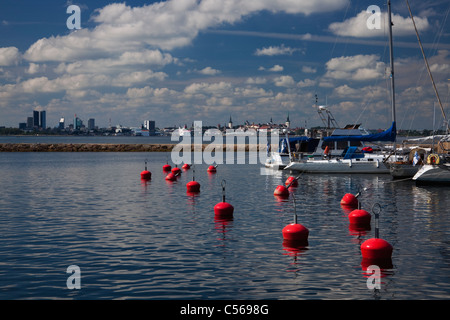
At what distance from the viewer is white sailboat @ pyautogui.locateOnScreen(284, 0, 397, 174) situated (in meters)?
60.2

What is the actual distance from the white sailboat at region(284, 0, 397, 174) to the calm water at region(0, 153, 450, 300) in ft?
60.5

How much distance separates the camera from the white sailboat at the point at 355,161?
60250mm

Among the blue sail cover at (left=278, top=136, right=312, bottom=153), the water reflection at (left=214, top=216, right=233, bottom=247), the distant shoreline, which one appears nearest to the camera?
the water reflection at (left=214, top=216, right=233, bottom=247)

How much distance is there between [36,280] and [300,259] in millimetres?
9329

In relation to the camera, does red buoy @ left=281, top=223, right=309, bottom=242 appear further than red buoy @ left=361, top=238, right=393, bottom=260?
Yes

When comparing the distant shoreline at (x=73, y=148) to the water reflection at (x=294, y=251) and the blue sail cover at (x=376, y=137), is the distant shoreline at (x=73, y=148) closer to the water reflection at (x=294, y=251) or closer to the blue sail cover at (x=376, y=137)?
the blue sail cover at (x=376, y=137)

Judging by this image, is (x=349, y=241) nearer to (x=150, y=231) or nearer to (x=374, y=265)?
(x=374, y=265)

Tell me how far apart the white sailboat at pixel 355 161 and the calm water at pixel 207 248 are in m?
18.4

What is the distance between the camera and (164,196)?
42.3 m

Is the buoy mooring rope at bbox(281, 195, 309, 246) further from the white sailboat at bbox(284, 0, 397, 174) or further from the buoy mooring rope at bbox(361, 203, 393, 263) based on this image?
the white sailboat at bbox(284, 0, 397, 174)

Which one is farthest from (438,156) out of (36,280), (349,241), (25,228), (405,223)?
(36,280)

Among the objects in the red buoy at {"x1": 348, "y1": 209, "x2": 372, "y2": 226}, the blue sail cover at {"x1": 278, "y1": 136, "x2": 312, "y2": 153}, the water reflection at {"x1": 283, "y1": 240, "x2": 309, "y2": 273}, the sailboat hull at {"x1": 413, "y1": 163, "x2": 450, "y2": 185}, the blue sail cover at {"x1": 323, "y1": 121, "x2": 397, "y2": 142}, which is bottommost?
the water reflection at {"x1": 283, "y1": 240, "x2": 309, "y2": 273}

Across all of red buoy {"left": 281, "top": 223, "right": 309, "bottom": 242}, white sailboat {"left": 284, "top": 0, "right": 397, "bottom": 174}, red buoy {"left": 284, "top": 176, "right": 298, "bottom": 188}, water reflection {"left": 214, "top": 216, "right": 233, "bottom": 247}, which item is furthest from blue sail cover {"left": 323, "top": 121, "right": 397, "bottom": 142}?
red buoy {"left": 281, "top": 223, "right": 309, "bottom": 242}

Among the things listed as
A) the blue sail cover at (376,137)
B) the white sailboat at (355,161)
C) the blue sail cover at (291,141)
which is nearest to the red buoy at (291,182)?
the white sailboat at (355,161)
